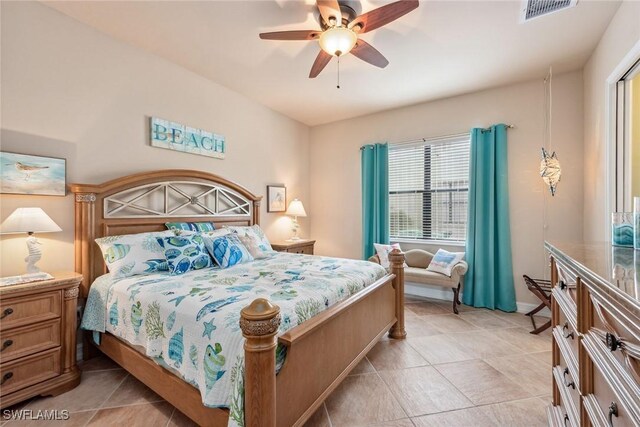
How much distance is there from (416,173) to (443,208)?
26.0 inches

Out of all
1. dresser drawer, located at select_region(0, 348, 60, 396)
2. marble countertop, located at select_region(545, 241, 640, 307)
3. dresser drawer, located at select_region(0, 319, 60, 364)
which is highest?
marble countertop, located at select_region(545, 241, 640, 307)

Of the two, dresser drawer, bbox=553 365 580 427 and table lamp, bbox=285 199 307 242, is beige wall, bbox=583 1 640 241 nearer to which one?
dresser drawer, bbox=553 365 580 427

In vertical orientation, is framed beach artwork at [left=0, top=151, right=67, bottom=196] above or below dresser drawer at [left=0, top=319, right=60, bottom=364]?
above

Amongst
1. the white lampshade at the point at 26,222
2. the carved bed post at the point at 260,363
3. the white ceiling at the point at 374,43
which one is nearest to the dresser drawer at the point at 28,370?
the white lampshade at the point at 26,222

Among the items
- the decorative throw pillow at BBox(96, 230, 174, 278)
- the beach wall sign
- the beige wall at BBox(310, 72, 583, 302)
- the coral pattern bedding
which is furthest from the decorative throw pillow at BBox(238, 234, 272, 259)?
the beige wall at BBox(310, 72, 583, 302)

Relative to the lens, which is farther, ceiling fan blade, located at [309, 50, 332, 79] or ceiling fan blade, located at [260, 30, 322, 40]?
ceiling fan blade, located at [309, 50, 332, 79]

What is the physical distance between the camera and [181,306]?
1.56 m

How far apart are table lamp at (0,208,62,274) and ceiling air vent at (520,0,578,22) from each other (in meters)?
3.84

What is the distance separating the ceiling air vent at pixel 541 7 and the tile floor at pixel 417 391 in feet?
9.19

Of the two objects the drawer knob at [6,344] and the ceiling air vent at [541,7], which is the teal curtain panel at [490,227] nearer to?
the ceiling air vent at [541,7]

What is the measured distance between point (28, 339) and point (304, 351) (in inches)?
72.2

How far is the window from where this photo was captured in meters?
3.88

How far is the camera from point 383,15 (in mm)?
1882

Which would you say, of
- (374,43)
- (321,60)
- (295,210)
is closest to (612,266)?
(321,60)
